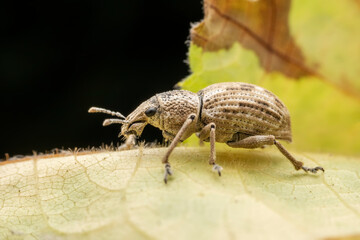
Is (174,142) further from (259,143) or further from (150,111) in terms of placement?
(259,143)

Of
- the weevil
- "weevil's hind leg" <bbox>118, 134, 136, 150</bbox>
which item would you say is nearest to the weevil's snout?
the weevil


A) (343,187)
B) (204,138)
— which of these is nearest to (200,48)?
(204,138)

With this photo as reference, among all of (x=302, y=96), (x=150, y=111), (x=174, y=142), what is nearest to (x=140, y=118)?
(x=150, y=111)

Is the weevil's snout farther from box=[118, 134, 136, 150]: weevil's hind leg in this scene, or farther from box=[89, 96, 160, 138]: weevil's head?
box=[118, 134, 136, 150]: weevil's hind leg

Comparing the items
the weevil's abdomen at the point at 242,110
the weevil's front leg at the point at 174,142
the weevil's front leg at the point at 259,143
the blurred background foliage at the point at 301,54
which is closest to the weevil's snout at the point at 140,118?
the weevil's front leg at the point at 174,142

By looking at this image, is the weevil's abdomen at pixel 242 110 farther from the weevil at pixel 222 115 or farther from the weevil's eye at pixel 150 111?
the weevil's eye at pixel 150 111

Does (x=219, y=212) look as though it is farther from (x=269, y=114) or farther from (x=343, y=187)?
(x=269, y=114)

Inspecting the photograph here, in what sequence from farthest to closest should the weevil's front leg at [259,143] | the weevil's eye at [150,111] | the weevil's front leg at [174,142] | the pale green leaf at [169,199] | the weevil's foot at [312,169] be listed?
the weevil's eye at [150,111] → the weevil's front leg at [259,143] → the weevil's foot at [312,169] → the weevil's front leg at [174,142] → the pale green leaf at [169,199]
